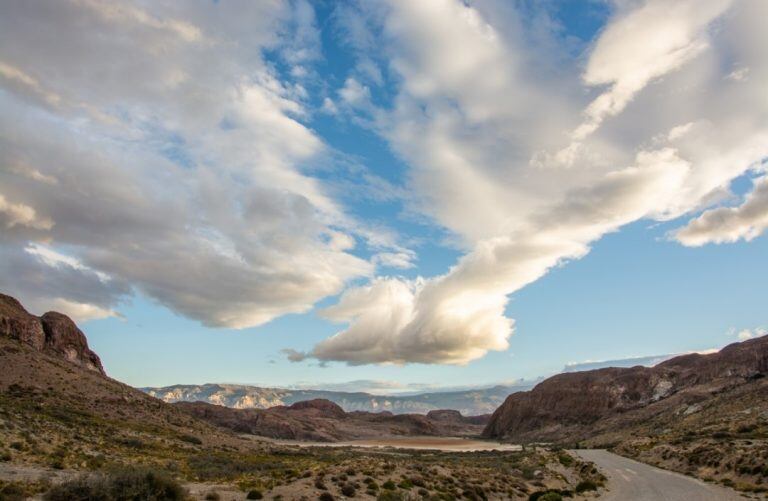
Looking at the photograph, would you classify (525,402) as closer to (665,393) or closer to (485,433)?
(485,433)

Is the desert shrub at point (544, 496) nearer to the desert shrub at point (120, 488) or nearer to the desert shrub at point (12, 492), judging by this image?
the desert shrub at point (120, 488)

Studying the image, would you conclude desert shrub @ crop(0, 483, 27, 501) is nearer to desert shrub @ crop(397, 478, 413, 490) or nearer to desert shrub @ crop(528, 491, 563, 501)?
desert shrub @ crop(397, 478, 413, 490)

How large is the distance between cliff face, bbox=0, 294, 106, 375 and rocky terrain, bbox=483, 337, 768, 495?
407 feet

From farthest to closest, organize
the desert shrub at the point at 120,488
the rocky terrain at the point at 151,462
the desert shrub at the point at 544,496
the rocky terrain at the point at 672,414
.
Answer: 1. the rocky terrain at the point at 672,414
2. the desert shrub at the point at 544,496
3. the rocky terrain at the point at 151,462
4. the desert shrub at the point at 120,488

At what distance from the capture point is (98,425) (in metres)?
60.8

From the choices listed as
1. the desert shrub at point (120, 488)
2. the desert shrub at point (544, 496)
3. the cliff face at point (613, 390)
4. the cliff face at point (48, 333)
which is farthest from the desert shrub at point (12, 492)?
the cliff face at point (613, 390)

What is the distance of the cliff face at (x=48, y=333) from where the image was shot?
10031 centimetres

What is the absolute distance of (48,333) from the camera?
114m

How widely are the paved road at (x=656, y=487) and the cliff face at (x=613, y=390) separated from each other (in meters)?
85.5

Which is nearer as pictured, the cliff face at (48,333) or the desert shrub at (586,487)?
the desert shrub at (586,487)

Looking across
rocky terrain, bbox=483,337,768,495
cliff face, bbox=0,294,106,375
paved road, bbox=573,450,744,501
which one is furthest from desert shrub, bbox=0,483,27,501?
cliff face, bbox=0,294,106,375

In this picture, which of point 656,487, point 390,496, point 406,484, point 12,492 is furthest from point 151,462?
point 656,487

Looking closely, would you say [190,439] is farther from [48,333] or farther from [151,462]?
[48,333]

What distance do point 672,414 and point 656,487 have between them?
259 feet
